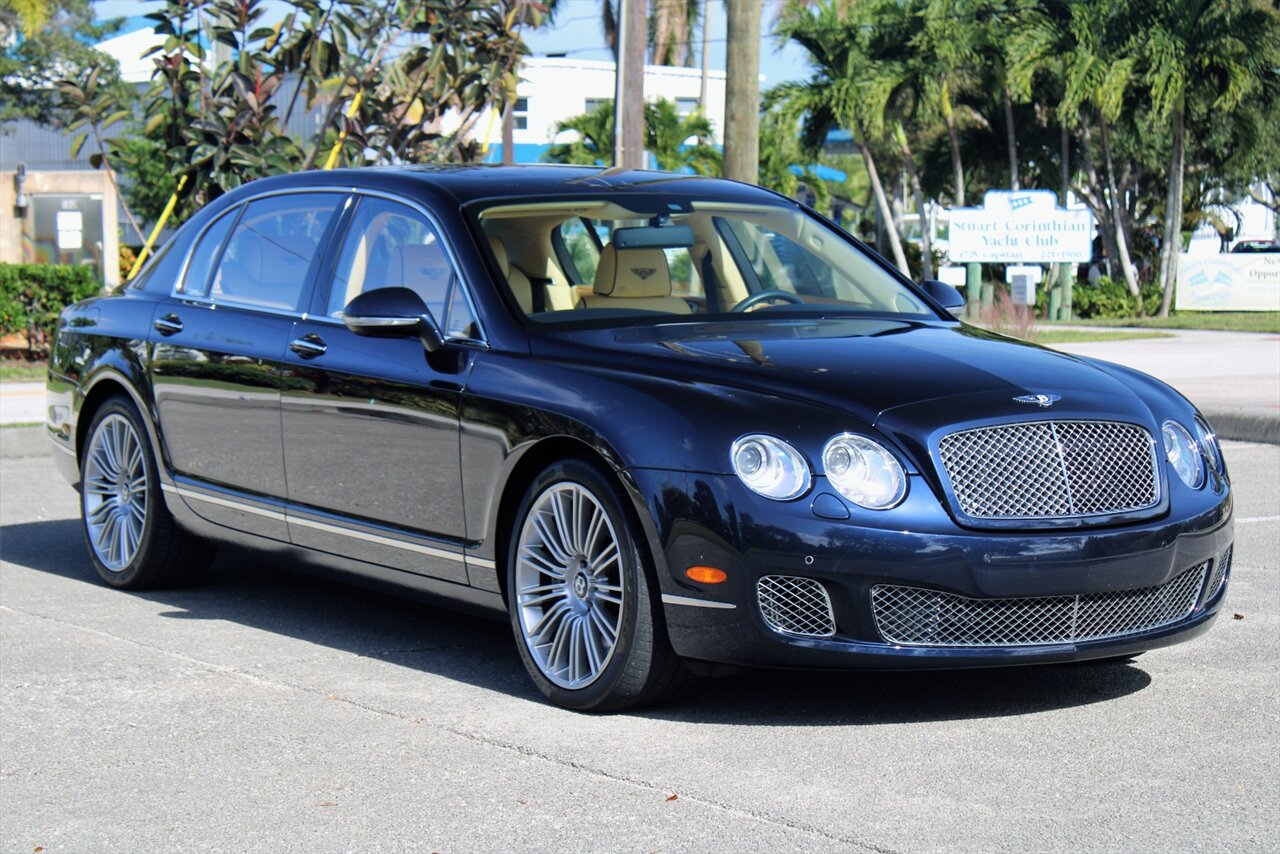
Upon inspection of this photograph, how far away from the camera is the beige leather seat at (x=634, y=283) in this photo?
618cm

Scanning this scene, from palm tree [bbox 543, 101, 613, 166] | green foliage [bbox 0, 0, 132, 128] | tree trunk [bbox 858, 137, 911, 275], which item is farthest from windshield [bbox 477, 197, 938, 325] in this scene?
green foliage [bbox 0, 0, 132, 128]

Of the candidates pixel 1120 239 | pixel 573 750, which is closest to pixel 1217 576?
pixel 573 750

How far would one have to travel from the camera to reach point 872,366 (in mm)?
5387

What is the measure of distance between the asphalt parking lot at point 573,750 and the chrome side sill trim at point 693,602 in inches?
15.1

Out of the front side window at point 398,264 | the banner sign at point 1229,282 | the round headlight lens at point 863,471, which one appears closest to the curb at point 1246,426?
the front side window at point 398,264

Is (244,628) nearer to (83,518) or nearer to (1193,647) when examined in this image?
(83,518)

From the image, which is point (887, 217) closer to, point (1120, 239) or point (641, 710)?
point (1120, 239)

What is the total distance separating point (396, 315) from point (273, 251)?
52.5 inches

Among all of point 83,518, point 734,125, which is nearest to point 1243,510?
point 83,518

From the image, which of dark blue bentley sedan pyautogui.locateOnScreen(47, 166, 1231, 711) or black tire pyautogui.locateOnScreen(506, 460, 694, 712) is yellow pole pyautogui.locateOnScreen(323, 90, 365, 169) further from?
black tire pyautogui.locateOnScreen(506, 460, 694, 712)

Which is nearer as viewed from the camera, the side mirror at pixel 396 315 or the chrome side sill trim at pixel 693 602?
the chrome side sill trim at pixel 693 602

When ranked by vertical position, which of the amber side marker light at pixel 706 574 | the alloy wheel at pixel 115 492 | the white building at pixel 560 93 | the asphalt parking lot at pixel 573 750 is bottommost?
the asphalt parking lot at pixel 573 750

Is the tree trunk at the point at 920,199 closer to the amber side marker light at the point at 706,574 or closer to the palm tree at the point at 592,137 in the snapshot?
the palm tree at the point at 592,137

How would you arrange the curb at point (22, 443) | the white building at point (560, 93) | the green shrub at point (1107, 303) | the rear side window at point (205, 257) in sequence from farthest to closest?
the white building at point (560, 93), the green shrub at point (1107, 303), the curb at point (22, 443), the rear side window at point (205, 257)
